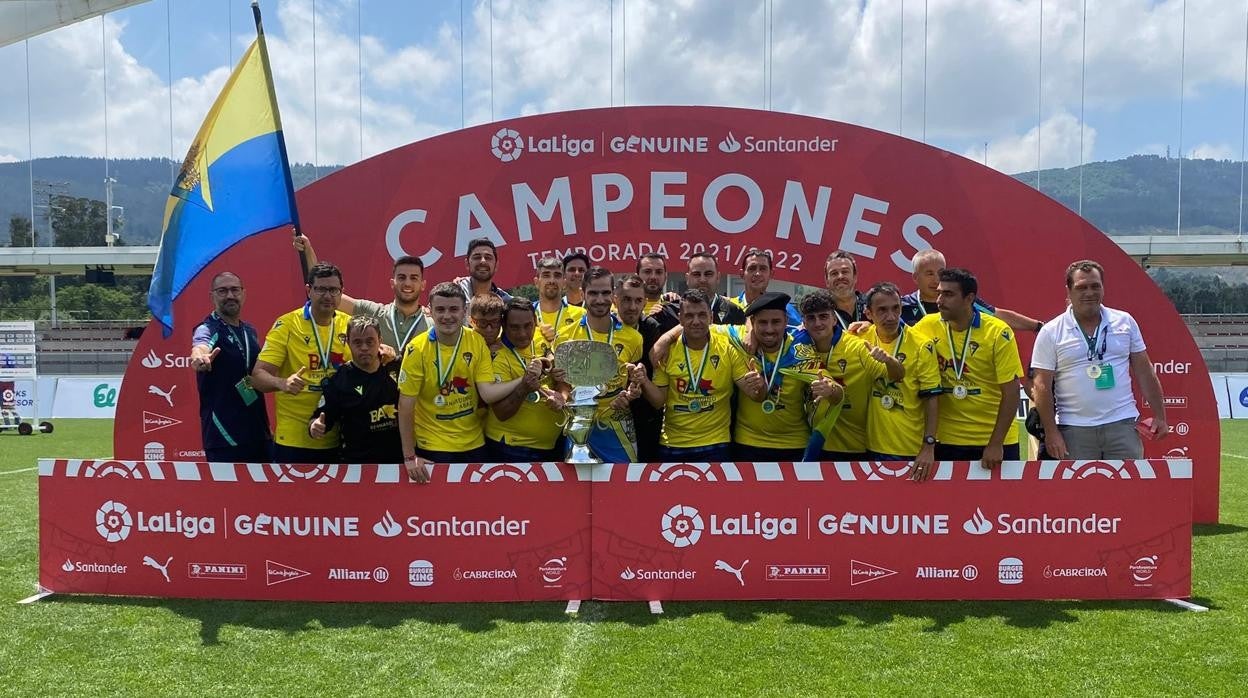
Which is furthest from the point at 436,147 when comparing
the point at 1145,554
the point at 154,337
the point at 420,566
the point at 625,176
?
the point at 1145,554

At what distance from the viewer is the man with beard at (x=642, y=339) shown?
485 centimetres

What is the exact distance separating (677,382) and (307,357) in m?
2.20

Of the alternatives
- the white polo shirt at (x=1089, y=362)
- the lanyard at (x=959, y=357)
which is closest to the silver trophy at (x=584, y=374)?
the lanyard at (x=959, y=357)

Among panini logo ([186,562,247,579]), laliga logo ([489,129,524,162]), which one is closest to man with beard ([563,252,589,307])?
laliga logo ([489,129,524,162])

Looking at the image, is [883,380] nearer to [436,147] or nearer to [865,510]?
[865,510]

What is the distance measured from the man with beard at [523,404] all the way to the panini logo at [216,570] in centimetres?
157

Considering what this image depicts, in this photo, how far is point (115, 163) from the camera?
350ft

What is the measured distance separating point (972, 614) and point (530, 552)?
7.93ft

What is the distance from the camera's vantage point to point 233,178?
560 centimetres

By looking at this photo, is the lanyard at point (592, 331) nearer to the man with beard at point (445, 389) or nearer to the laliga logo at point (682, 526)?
the man with beard at point (445, 389)

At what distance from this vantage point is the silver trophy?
4.25 m

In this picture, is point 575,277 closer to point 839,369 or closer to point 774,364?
point 774,364

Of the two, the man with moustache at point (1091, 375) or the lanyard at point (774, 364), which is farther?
the man with moustache at point (1091, 375)

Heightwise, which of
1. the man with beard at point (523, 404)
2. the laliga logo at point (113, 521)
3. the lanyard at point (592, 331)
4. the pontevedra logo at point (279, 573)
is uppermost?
the lanyard at point (592, 331)
